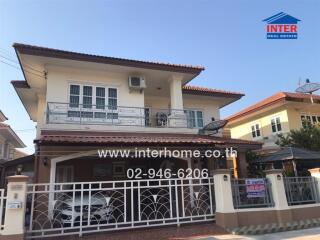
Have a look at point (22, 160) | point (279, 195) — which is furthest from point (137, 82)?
point (22, 160)

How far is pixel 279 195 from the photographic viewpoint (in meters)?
10.5

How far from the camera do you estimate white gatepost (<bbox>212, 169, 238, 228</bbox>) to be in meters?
9.57

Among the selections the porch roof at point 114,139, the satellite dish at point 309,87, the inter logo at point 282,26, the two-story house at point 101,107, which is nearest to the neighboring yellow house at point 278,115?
the satellite dish at point 309,87

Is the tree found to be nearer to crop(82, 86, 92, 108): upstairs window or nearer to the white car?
crop(82, 86, 92, 108): upstairs window

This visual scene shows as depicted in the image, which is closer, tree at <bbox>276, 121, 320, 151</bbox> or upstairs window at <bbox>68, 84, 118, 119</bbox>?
upstairs window at <bbox>68, 84, 118, 119</bbox>

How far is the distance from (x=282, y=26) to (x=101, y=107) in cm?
1039

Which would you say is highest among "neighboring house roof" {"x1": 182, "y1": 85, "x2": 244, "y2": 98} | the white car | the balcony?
"neighboring house roof" {"x1": 182, "y1": 85, "x2": 244, "y2": 98}

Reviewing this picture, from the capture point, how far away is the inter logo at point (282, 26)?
13688mm

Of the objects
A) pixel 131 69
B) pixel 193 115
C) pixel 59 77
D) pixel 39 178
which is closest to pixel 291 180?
pixel 193 115

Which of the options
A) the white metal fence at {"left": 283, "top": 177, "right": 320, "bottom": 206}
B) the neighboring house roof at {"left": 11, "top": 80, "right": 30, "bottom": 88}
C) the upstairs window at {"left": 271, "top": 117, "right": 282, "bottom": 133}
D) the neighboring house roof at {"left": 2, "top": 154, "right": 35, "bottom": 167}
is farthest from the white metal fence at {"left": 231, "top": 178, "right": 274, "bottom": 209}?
the upstairs window at {"left": 271, "top": 117, "right": 282, "bottom": 133}

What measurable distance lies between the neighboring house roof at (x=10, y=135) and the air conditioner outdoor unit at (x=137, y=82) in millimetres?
14103

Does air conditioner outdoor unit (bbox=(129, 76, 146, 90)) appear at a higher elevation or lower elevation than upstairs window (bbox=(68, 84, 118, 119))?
higher

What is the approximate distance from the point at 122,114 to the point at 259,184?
7.46 metres

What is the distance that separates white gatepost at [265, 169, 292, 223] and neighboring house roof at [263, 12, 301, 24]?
7.89 metres
